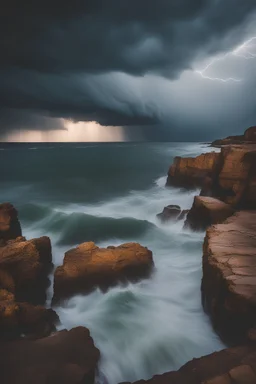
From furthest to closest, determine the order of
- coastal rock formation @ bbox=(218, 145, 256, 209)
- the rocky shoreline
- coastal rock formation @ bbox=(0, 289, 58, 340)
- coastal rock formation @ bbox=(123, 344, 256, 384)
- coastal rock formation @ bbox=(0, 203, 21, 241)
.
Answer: coastal rock formation @ bbox=(218, 145, 256, 209)
coastal rock formation @ bbox=(0, 203, 21, 241)
coastal rock formation @ bbox=(0, 289, 58, 340)
the rocky shoreline
coastal rock formation @ bbox=(123, 344, 256, 384)

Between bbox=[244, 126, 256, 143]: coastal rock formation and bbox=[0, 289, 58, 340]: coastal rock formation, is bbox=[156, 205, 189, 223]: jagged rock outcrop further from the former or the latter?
bbox=[244, 126, 256, 143]: coastal rock formation

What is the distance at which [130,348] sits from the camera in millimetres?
6555

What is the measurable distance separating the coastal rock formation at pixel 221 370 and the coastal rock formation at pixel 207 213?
23.6 feet

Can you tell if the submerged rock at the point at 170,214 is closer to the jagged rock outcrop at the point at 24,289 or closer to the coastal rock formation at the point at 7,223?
the jagged rock outcrop at the point at 24,289

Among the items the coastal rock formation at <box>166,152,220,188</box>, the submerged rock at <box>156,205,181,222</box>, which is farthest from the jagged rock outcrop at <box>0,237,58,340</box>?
the coastal rock formation at <box>166,152,220,188</box>

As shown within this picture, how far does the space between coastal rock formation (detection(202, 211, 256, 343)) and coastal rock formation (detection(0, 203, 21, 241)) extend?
690 cm

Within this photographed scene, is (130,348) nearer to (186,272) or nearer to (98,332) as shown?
(98,332)

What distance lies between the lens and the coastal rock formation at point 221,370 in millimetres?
4013

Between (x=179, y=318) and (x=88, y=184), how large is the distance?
25.8m

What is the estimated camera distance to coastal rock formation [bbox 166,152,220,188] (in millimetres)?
20391

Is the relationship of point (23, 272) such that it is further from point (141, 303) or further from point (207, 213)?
point (207, 213)

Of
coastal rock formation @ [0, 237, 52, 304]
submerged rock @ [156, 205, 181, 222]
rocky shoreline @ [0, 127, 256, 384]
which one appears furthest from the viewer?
submerged rock @ [156, 205, 181, 222]

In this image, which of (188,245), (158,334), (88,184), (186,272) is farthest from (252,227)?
(88,184)

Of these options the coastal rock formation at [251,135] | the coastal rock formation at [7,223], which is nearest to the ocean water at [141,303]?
the coastal rock formation at [7,223]
